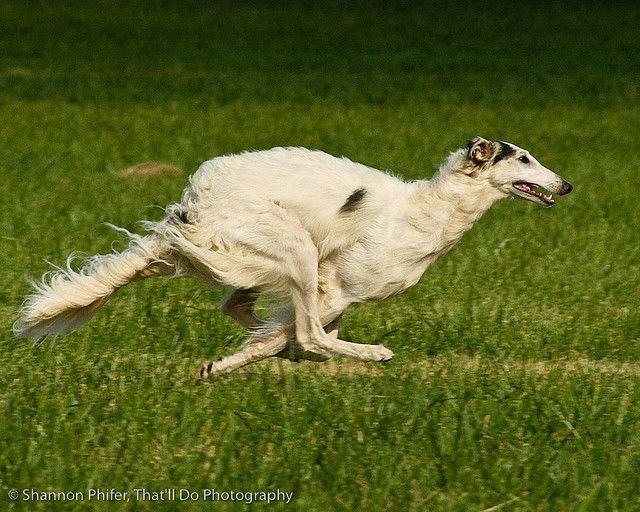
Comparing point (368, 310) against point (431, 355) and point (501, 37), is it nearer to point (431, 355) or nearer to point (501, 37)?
point (431, 355)

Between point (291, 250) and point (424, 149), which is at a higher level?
point (291, 250)

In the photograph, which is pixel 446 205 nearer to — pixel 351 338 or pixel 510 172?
pixel 510 172

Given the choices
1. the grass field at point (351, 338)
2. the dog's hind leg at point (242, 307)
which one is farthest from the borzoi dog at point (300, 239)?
the grass field at point (351, 338)

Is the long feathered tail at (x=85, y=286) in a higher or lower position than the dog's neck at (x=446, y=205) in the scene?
lower

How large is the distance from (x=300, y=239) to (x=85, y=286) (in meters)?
1.05

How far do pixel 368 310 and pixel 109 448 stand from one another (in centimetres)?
334

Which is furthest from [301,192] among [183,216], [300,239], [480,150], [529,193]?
[529,193]

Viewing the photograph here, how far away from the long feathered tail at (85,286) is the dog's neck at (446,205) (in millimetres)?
1250

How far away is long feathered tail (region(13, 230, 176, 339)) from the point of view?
21.0 ft

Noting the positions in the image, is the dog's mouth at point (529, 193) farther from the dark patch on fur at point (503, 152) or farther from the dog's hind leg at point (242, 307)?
the dog's hind leg at point (242, 307)

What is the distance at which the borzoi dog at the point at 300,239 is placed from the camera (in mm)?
6469

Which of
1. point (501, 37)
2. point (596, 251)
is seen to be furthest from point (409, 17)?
point (596, 251)

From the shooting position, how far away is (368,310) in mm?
8375

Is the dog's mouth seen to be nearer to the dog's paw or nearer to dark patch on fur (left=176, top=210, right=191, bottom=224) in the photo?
dark patch on fur (left=176, top=210, right=191, bottom=224)
